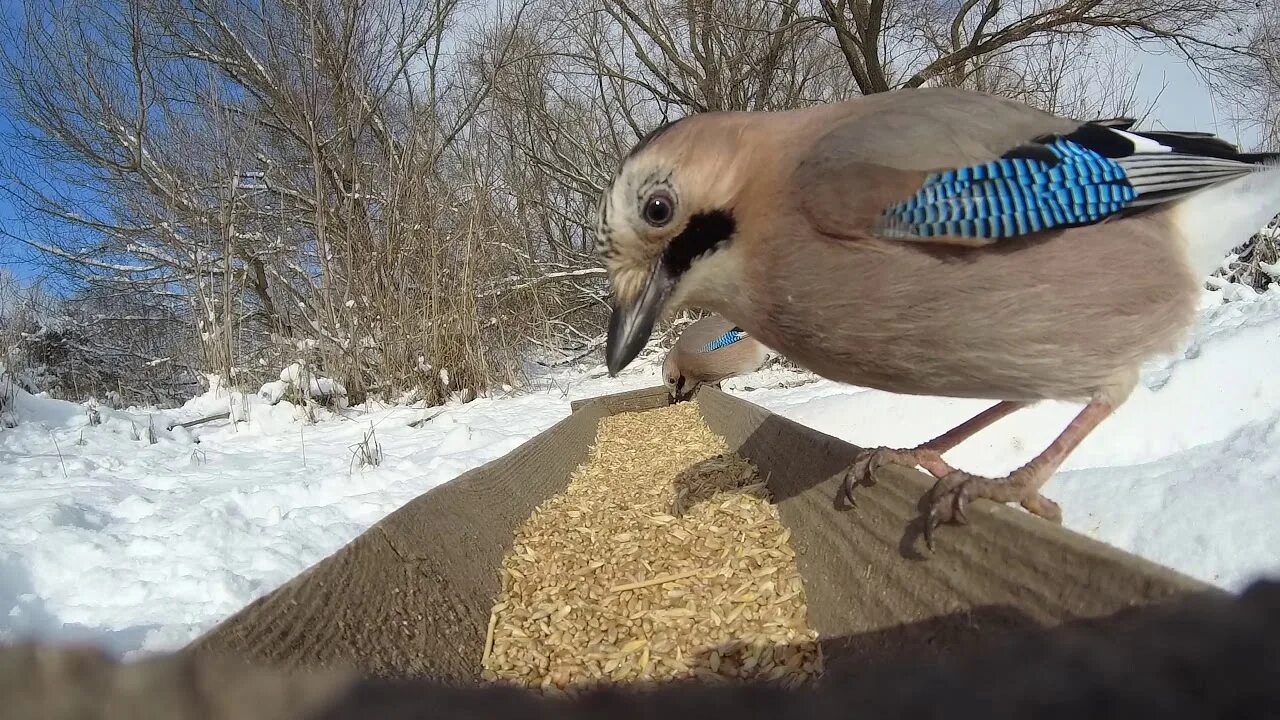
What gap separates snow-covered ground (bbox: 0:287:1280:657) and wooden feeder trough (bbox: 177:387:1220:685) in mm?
192

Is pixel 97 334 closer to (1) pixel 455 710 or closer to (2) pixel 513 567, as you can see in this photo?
(2) pixel 513 567

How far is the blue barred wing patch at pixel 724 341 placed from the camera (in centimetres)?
426

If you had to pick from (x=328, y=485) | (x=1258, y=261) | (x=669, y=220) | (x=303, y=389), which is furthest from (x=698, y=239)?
(x=1258, y=261)

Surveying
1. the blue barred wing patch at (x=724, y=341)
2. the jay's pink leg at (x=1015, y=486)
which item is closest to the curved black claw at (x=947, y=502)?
the jay's pink leg at (x=1015, y=486)

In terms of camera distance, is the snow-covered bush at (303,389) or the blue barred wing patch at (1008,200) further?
the snow-covered bush at (303,389)

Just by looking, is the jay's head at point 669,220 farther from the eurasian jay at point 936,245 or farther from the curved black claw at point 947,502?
the curved black claw at point 947,502

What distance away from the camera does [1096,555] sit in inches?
30.4

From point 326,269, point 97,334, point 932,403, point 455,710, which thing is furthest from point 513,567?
point 97,334

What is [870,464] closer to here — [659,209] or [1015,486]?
[1015,486]

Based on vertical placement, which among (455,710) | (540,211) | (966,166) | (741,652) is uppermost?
(540,211)

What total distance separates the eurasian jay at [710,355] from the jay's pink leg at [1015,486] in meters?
2.78

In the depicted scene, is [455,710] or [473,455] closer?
[455,710]

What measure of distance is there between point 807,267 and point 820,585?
0.77m

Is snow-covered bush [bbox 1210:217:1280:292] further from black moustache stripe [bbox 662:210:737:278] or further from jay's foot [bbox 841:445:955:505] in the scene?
black moustache stripe [bbox 662:210:737:278]
